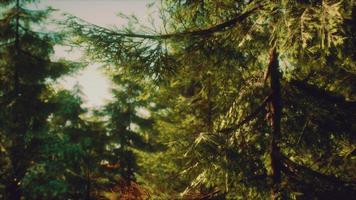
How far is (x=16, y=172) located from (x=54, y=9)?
6.63 metres

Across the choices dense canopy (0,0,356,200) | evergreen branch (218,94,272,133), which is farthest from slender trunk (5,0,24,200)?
evergreen branch (218,94,272,133)

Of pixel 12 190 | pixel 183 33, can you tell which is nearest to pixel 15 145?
pixel 12 190

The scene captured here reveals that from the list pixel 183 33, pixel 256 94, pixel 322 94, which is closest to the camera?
pixel 183 33

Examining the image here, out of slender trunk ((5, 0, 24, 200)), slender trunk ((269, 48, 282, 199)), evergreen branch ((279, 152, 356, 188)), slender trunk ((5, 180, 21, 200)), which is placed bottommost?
evergreen branch ((279, 152, 356, 188))

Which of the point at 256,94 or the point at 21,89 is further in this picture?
the point at 21,89

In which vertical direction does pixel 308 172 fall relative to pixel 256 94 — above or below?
below

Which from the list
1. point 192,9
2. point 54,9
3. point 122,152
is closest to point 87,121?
point 122,152

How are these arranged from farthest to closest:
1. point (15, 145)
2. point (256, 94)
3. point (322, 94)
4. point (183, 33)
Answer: point (15, 145), point (256, 94), point (322, 94), point (183, 33)

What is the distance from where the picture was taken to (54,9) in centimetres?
1402

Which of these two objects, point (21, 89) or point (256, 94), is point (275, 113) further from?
point (21, 89)

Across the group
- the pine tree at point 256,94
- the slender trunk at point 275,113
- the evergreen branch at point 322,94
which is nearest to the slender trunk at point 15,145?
the pine tree at point 256,94

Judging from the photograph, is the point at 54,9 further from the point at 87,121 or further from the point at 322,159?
the point at 322,159

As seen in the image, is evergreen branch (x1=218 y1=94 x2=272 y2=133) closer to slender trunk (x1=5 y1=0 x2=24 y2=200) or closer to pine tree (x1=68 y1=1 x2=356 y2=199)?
pine tree (x1=68 y1=1 x2=356 y2=199)

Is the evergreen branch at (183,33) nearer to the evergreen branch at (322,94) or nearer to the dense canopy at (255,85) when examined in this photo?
the dense canopy at (255,85)
